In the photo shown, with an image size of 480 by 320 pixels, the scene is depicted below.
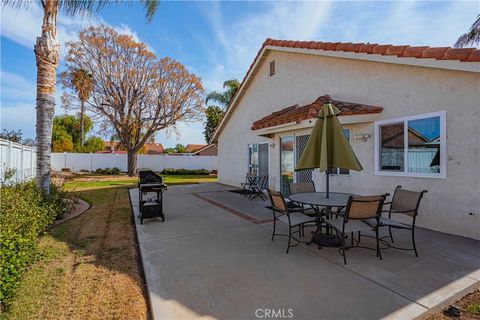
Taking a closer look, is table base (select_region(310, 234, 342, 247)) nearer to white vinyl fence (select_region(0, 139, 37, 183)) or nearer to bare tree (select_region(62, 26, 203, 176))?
white vinyl fence (select_region(0, 139, 37, 183))

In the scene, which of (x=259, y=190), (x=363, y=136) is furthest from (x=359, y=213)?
(x=259, y=190)

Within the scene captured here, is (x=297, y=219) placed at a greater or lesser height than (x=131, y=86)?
lesser

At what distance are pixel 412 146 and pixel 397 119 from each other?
2.70 feet

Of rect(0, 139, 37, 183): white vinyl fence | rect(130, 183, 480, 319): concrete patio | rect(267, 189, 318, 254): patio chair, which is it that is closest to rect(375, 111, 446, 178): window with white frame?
rect(130, 183, 480, 319): concrete patio

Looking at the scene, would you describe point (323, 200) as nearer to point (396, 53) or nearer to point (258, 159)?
point (396, 53)

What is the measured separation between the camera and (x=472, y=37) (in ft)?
50.0

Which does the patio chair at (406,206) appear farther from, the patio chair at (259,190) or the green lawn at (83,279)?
the patio chair at (259,190)

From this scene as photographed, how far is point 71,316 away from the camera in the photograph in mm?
3049

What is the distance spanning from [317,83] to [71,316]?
383 inches

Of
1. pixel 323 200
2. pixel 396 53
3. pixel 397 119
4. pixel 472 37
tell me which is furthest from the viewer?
pixel 472 37

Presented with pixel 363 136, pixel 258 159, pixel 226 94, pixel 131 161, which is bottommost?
pixel 131 161

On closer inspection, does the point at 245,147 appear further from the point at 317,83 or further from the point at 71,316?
the point at 71,316

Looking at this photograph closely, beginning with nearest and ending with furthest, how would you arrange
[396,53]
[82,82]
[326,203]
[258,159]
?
[326,203], [396,53], [258,159], [82,82]

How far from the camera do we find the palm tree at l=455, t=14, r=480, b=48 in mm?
14356
